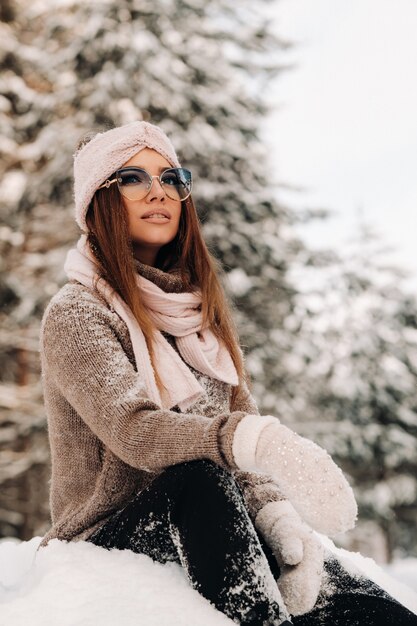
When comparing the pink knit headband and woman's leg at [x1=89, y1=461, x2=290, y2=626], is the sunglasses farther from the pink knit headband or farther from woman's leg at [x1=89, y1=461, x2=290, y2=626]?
woman's leg at [x1=89, y1=461, x2=290, y2=626]

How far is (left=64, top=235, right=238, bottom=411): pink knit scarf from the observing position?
217cm

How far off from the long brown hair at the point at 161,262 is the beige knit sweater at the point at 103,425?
0.11m

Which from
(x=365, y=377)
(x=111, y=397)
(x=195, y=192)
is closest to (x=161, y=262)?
(x=111, y=397)

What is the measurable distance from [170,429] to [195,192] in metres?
7.82

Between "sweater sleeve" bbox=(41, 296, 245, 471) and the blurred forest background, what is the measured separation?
6.50 meters

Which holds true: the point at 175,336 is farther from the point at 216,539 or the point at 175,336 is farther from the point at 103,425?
the point at 216,539

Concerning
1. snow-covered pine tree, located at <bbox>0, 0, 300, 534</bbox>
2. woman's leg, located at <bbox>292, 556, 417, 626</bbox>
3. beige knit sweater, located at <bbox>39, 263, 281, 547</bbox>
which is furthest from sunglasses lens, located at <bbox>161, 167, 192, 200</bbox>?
snow-covered pine tree, located at <bbox>0, 0, 300, 534</bbox>

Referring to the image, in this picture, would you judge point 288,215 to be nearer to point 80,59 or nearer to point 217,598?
point 80,59

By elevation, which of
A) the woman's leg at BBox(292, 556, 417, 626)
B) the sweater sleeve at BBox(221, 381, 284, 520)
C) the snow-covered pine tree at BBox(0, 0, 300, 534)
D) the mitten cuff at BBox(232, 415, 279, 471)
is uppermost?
the mitten cuff at BBox(232, 415, 279, 471)

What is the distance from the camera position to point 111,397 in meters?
1.83

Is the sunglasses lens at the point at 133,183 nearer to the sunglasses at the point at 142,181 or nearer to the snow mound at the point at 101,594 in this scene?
the sunglasses at the point at 142,181

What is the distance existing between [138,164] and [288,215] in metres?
7.98

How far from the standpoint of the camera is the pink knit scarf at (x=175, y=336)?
217 cm

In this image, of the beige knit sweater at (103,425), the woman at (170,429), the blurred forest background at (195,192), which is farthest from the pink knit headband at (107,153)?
the blurred forest background at (195,192)
